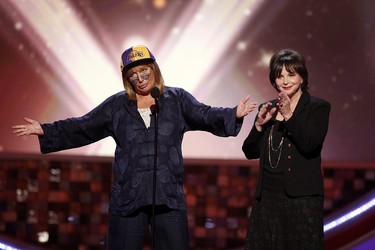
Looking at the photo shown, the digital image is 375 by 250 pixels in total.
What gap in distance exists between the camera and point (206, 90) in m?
4.03

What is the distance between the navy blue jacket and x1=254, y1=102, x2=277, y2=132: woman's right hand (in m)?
0.19

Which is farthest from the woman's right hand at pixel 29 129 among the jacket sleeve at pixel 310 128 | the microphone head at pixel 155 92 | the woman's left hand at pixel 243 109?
the jacket sleeve at pixel 310 128

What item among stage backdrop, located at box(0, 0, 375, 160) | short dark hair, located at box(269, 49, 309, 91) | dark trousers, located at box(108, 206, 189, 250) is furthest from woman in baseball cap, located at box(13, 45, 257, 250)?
stage backdrop, located at box(0, 0, 375, 160)

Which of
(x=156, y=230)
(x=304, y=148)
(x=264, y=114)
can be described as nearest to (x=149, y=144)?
(x=156, y=230)

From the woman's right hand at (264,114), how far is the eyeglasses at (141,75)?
502mm

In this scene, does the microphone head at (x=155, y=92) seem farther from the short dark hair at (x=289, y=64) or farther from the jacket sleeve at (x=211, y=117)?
the short dark hair at (x=289, y=64)

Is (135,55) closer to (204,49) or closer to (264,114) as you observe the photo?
(264,114)

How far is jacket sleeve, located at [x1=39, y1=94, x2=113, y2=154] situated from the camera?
116 inches

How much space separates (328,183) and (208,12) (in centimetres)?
127

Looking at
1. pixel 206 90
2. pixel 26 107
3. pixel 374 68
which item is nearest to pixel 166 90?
pixel 206 90

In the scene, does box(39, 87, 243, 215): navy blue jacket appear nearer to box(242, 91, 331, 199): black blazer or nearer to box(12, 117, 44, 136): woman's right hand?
box(12, 117, 44, 136): woman's right hand

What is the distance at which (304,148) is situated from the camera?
2561 millimetres

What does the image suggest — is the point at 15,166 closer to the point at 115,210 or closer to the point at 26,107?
the point at 26,107

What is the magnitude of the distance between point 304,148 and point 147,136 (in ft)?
2.12
